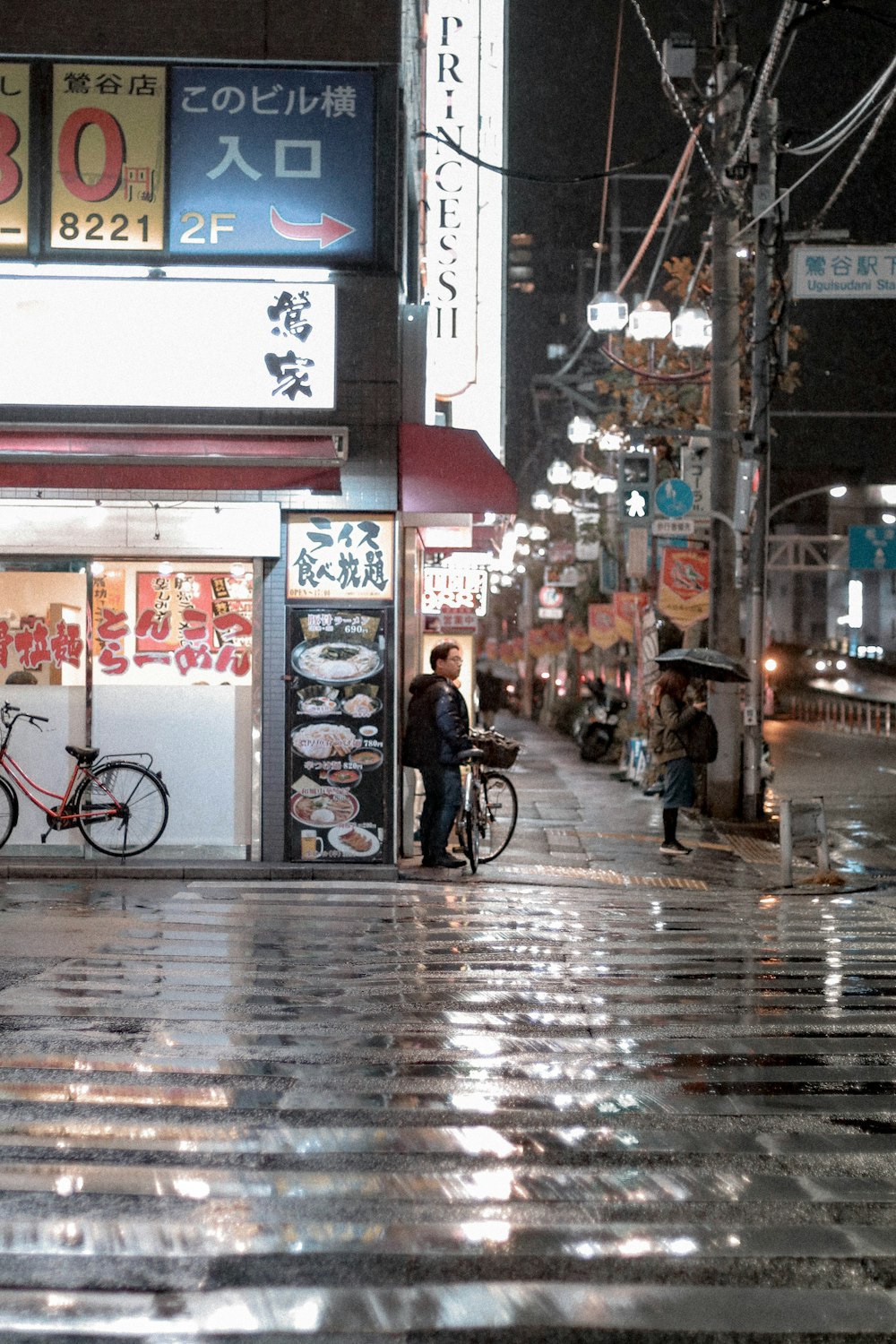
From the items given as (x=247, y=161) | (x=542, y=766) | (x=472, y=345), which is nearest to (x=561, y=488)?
(x=542, y=766)

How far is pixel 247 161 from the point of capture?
548 inches

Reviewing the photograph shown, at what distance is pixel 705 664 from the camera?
17.5 m

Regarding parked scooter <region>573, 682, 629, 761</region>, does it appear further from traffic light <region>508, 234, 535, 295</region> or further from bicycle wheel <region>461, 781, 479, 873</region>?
traffic light <region>508, 234, 535, 295</region>

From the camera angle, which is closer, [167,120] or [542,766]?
[167,120]

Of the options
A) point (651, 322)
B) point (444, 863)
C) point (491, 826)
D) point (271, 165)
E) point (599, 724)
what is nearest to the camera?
point (271, 165)

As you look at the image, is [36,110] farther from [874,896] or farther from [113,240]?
[874,896]

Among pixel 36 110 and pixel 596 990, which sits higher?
pixel 36 110

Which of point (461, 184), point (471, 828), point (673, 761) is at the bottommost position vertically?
point (471, 828)

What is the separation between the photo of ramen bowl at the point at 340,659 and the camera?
13.8m

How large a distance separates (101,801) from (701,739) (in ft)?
22.3

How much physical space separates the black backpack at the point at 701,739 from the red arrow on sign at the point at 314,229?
6.70 m

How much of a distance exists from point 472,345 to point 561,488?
2617 centimetres

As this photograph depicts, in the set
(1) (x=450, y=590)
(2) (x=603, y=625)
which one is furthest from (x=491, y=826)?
(2) (x=603, y=625)

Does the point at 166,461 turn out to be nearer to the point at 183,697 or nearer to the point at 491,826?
the point at 183,697
